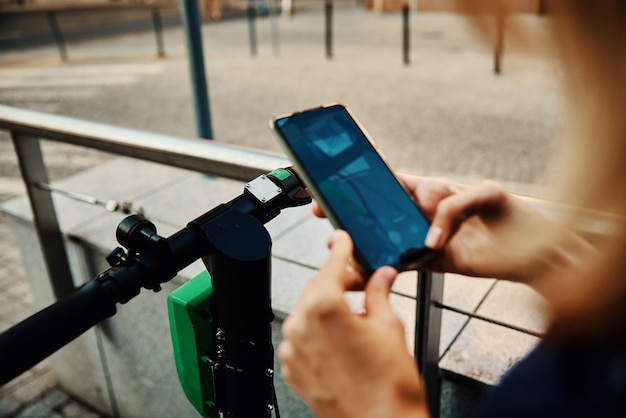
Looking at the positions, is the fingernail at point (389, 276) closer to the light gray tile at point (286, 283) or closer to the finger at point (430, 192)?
the finger at point (430, 192)

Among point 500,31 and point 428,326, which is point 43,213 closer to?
point 428,326

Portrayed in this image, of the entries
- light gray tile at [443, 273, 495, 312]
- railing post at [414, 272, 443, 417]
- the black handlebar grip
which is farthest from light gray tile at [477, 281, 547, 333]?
the black handlebar grip

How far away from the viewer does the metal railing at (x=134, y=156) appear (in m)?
1.62

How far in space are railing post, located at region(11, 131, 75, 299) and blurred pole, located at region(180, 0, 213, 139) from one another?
48.5 inches

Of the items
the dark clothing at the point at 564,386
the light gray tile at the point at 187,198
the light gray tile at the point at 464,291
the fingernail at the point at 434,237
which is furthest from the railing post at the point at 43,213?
the dark clothing at the point at 564,386

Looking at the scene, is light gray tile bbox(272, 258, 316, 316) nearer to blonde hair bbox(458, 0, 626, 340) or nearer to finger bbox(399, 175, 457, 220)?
finger bbox(399, 175, 457, 220)

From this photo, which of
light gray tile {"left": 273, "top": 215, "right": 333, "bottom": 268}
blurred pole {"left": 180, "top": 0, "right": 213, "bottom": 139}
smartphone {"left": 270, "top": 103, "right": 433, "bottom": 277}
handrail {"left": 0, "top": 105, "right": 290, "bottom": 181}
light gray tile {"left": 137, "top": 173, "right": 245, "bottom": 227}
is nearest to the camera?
smartphone {"left": 270, "top": 103, "right": 433, "bottom": 277}

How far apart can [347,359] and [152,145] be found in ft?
4.31

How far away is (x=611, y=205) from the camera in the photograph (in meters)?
0.70

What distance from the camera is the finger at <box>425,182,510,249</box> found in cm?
110

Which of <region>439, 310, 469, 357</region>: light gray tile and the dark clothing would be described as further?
<region>439, 310, 469, 357</region>: light gray tile

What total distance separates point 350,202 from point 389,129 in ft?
18.5

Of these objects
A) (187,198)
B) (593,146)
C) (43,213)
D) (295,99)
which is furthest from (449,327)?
(295,99)

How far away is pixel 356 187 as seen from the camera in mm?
1141
